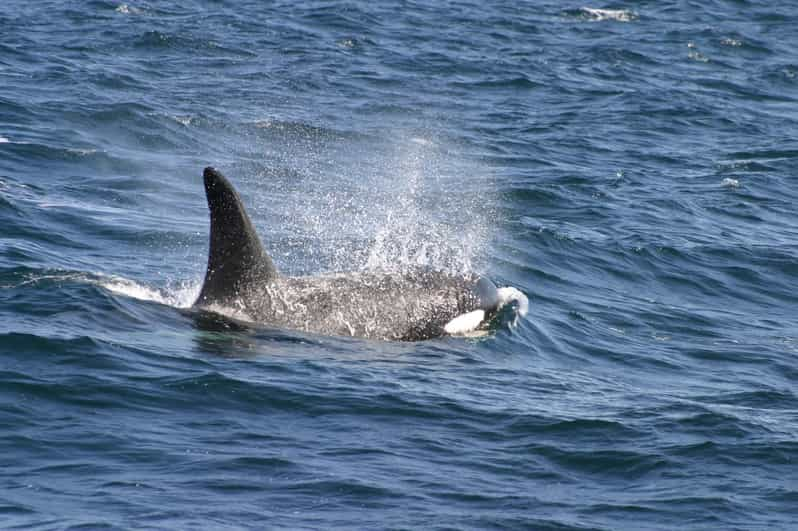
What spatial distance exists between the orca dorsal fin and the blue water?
0.40 meters

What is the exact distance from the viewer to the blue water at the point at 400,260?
10.9m

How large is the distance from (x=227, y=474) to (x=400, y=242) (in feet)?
33.8

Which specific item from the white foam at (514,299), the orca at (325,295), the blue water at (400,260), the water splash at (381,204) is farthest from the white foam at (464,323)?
the water splash at (381,204)

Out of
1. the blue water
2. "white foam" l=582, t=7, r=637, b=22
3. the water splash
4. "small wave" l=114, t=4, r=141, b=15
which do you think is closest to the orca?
the blue water

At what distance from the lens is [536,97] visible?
34719 mm

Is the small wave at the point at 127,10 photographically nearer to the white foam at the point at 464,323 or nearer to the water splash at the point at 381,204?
the water splash at the point at 381,204

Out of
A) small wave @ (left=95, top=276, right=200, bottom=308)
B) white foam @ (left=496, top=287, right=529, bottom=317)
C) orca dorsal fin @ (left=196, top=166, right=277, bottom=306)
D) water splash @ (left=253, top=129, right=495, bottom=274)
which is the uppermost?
orca dorsal fin @ (left=196, top=166, right=277, bottom=306)

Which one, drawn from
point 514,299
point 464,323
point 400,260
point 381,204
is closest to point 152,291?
point 464,323

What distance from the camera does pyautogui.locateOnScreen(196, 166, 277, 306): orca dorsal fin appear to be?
45.3 feet

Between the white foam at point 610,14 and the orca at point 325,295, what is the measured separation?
3215 cm

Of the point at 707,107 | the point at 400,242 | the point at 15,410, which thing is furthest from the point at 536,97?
the point at 15,410

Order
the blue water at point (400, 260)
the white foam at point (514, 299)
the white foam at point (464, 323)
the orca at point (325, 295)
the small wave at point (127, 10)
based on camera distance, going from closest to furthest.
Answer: the blue water at point (400, 260)
the orca at point (325, 295)
the white foam at point (464, 323)
the white foam at point (514, 299)
the small wave at point (127, 10)

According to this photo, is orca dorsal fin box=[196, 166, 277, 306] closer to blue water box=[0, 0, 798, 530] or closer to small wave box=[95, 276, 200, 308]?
blue water box=[0, 0, 798, 530]

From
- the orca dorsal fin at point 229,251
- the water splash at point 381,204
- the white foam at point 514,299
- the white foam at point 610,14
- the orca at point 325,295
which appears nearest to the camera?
the orca dorsal fin at point 229,251
